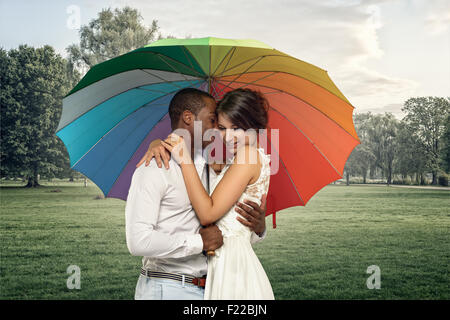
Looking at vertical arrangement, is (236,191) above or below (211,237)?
above

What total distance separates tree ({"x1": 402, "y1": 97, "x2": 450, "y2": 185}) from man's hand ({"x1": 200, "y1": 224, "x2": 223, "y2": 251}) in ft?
186

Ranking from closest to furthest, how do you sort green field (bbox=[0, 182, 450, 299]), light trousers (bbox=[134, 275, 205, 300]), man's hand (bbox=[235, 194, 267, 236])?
1. light trousers (bbox=[134, 275, 205, 300])
2. man's hand (bbox=[235, 194, 267, 236])
3. green field (bbox=[0, 182, 450, 299])

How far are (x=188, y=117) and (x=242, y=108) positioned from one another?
1.27 feet

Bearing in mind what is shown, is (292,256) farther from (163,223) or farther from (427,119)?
(427,119)

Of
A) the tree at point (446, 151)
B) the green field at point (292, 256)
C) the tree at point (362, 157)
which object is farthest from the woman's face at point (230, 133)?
the tree at point (362, 157)

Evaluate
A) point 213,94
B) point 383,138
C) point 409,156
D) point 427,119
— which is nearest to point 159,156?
point 213,94

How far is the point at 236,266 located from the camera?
9.78 ft

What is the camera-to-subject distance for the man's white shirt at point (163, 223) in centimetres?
258

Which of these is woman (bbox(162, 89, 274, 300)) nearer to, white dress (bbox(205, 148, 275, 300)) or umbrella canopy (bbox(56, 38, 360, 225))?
white dress (bbox(205, 148, 275, 300))

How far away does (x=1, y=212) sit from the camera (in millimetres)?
20828

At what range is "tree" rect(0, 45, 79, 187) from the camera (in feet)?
135

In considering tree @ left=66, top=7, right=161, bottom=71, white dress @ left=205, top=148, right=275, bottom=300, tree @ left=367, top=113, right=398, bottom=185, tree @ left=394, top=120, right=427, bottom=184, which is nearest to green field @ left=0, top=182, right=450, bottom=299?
white dress @ left=205, top=148, right=275, bottom=300

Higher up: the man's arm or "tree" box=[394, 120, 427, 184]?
"tree" box=[394, 120, 427, 184]

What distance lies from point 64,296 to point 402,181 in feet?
189
